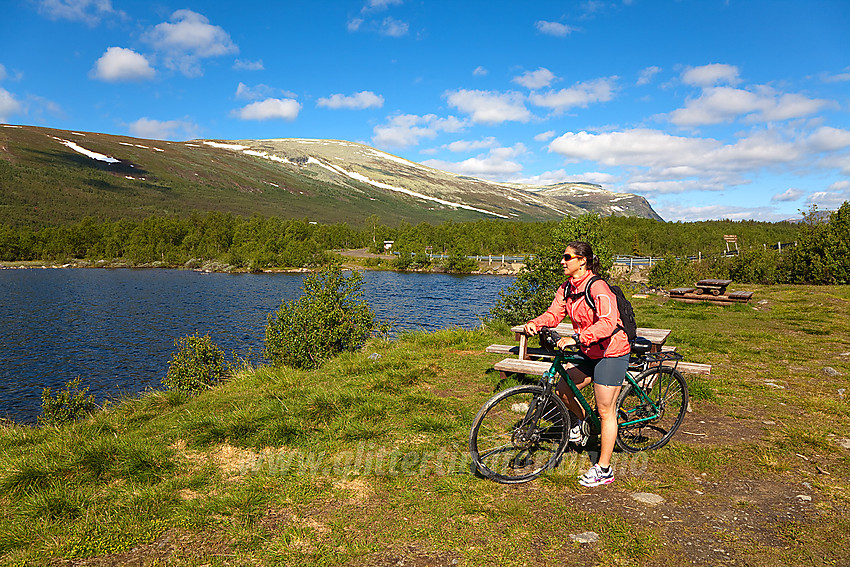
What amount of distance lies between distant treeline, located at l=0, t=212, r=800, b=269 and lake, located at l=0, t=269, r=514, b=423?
34.0 m

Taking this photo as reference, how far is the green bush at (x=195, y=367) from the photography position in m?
16.2

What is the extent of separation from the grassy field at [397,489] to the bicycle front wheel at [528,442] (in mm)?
Answer: 204

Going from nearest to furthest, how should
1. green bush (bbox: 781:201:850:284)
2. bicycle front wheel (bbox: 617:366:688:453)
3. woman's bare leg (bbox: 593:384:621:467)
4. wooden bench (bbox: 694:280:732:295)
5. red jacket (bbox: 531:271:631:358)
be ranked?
red jacket (bbox: 531:271:631:358) < woman's bare leg (bbox: 593:384:621:467) < bicycle front wheel (bbox: 617:366:688:453) < wooden bench (bbox: 694:280:732:295) < green bush (bbox: 781:201:850:284)

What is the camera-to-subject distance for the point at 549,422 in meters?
5.43

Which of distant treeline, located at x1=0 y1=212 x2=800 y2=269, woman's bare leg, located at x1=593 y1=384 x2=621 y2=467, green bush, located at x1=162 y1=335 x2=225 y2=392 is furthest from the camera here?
distant treeline, located at x1=0 y1=212 x2=800 y2=269

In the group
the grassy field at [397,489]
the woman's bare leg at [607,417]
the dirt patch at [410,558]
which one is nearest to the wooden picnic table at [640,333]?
the grassy field at [397,489]

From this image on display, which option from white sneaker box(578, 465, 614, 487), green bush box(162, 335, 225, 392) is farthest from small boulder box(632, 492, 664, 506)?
green bush box(162, 335, 225, 392)

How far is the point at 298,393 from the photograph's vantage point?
8.07m

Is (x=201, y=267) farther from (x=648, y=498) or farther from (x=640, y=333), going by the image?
(x=648, y=498)

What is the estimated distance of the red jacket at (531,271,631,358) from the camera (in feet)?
15.9

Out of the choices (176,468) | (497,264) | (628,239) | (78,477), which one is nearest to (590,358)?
(176,468)

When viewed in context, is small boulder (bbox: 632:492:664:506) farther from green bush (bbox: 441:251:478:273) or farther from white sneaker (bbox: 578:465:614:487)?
green bush (bbox: 441:251:478:273)

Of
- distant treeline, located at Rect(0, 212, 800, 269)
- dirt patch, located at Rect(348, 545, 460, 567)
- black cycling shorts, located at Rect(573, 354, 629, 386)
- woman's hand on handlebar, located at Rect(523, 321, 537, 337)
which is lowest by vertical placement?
dirt patch, located at Rect(348, 545, 460, 567)

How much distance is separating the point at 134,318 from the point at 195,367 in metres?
32.7
